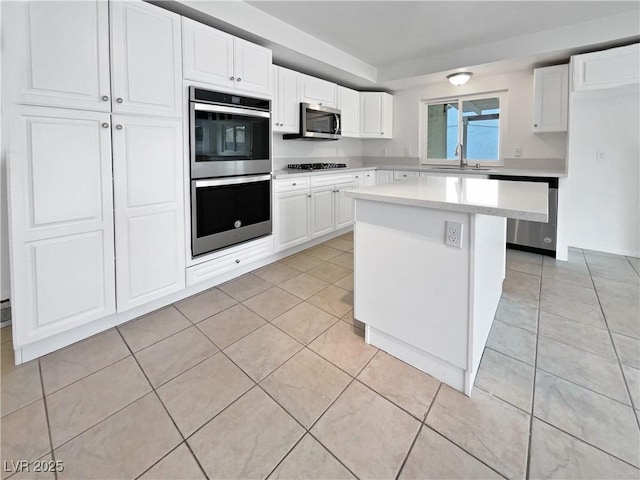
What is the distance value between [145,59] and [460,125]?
4140mm

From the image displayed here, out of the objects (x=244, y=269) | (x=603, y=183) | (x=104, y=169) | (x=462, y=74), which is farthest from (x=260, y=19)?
(x=603, y=183)

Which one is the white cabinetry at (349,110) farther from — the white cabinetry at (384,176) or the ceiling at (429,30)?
the white cabinetry at (384,176)

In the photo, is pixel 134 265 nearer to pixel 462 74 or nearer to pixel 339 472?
pixel 339 472

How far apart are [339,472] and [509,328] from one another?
1.51 metres

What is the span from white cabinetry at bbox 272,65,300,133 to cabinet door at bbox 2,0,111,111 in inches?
68.9

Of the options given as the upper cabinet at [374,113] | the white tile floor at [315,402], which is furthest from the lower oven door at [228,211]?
the upper cabinet at [374,113]

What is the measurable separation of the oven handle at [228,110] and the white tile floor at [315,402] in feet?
4.98

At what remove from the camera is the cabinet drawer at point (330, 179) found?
3806 millimetres

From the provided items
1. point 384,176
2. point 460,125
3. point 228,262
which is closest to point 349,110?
point 384,176

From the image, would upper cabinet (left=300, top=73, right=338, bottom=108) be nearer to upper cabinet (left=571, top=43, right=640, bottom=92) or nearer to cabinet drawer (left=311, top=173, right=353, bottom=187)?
cabinet drawer (left=311, top=173, right=353, bottom=187)

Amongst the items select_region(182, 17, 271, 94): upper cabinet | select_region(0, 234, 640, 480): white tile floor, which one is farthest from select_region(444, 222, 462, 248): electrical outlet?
select_region(182, 17, 271, 94): upper cabinet

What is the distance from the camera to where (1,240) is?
6.88 ft

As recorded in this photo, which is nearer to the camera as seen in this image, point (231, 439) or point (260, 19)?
point (231, 439)

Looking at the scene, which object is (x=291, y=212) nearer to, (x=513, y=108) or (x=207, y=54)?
(x=207, y=54)
